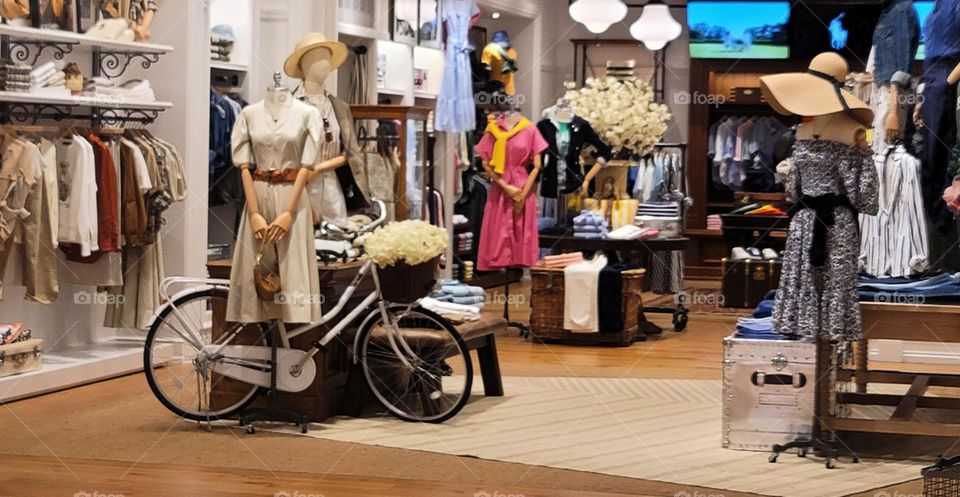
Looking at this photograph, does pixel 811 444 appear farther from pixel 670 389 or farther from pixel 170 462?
pixel 170 462

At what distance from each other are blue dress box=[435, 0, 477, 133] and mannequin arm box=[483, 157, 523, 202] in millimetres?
1519

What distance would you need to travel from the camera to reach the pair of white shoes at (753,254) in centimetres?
1127

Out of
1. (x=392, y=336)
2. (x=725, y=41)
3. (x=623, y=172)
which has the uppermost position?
(x=725, y=41)

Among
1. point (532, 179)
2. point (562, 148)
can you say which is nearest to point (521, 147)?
point (532, 179)

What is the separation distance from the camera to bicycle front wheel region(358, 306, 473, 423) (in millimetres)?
6543

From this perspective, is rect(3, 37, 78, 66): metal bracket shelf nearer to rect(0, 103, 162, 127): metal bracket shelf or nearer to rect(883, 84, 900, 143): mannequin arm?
rect(0, 103, 162, 127): metal bracket shelf

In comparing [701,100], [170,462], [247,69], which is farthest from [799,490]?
[701,100]

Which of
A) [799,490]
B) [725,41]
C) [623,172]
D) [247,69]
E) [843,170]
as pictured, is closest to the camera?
[799,490]

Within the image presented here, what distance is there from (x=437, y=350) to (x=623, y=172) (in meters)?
4.13

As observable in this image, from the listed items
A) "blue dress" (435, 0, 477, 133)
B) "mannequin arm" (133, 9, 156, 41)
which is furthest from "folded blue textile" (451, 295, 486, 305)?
"blue dress" (435, 0, 477, 133)

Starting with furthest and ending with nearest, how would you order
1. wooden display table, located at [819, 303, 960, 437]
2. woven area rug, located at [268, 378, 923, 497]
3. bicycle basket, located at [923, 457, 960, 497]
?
1. wooden display table, located at [819, 303, 960, 437]
2. woven area rug, located at [268, 378, 923, 497]
3. bicycle basket, located at [923, 457, 960, 497]

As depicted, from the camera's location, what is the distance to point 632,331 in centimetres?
947

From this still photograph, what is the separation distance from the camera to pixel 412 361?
6.54m

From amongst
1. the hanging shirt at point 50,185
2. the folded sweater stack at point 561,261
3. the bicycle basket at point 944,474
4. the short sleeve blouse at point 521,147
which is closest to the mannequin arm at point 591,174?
the short sleeve blouse at point 521,147
